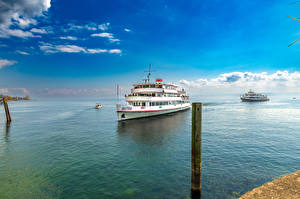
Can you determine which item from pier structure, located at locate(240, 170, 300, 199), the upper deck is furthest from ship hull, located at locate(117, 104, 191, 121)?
A: pier structure, located at locate(240, 170, 300, 199)

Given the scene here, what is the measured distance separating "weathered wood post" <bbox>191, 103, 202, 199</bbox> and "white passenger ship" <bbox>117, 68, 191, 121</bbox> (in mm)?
29444

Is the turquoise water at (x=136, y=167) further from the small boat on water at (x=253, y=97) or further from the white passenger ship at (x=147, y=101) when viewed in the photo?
the small boat on water at (x=253, y=97)

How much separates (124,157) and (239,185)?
1057cm

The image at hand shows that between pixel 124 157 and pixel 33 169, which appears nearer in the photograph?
pixel 33 169

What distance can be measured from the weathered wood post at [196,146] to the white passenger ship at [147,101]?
29444 millimetres

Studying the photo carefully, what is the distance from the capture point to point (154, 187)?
403 inches

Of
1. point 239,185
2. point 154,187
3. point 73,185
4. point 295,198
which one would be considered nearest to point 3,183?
point 73,185

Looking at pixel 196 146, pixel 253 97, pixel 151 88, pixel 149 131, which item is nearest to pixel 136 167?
pixel 196 146

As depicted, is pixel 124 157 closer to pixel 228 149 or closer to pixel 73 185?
pixel 73 185

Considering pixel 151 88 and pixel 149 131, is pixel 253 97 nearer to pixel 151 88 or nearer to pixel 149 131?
pixel 151 88

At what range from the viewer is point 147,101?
41.2m

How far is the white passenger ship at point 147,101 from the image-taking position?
3824 cm

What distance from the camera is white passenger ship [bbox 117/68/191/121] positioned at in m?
38.2

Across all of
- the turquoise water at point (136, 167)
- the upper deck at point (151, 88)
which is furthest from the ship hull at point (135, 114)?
the turquoise water at point (136, 167)
